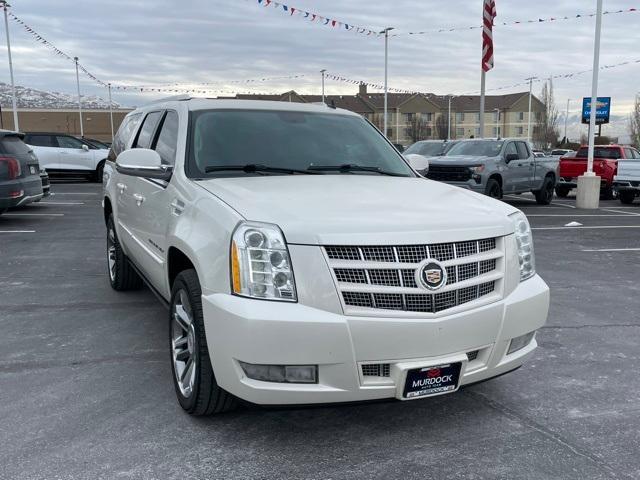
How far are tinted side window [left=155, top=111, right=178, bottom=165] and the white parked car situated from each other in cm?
1676

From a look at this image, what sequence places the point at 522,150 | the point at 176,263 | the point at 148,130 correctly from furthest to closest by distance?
the point at 522,150 < the point at 148,130 < the point at 176,263

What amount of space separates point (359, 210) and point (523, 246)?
1.09 meters

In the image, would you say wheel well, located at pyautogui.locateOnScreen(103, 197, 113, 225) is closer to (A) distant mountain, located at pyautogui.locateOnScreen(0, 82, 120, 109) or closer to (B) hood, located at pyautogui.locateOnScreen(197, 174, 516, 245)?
(B) hood, located at pyautogui.locateOnScreen(197, 174, 516, 245)

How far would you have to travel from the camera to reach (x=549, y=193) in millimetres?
17516

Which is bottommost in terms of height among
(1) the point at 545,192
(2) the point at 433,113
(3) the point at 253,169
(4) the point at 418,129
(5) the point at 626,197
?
(5) the point at 626,197

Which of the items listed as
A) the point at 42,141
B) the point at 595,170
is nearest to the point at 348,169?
the point at 42,141

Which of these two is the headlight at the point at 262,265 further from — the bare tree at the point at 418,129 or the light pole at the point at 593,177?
the bare tree at the point at 418,129

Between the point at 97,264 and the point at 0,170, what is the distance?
4.30 m

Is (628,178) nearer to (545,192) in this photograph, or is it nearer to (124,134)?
(545,192)

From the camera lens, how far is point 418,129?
85.5 metres

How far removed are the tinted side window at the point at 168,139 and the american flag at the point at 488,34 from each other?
1781 centimetres

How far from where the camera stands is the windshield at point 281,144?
13.1ft

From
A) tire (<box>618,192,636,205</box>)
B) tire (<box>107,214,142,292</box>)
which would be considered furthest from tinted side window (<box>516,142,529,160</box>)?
tire (<box>107,214,142,292</box>)

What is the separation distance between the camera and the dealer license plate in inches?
111
